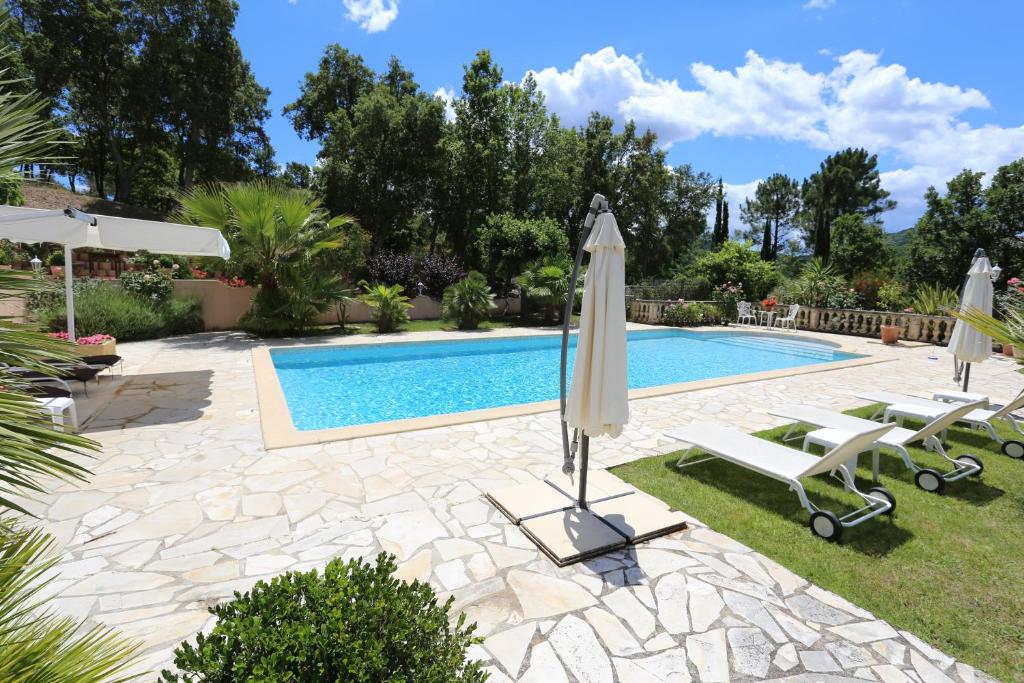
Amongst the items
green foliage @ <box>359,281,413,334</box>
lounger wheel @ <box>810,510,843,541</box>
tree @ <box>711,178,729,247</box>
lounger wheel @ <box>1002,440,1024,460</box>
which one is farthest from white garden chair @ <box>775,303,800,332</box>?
tree @ <box>711,178,729,247</box>

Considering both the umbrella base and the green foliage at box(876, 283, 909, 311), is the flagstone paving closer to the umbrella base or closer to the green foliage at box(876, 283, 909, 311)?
the umbrella base

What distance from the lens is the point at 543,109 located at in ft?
76.6

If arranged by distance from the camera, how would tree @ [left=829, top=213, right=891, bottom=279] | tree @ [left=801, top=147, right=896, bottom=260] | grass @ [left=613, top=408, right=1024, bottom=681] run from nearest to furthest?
1. grass @ [left=613, top=408, right=1024, bottom=681]
2. tree @ [left=829, top=213, right=891, bottom=279]
3. tree @ [left=801, top=147, right=896, bottom=260]

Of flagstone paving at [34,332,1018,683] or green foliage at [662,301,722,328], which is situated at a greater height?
green foliage at [662,301,722,328]

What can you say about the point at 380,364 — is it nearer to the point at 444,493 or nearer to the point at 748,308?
the point at 444,493

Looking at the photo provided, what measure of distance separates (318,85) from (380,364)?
24.6 metres

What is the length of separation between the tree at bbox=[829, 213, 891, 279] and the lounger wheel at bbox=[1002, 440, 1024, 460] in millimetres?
26362

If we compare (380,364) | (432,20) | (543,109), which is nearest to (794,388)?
(380,364)

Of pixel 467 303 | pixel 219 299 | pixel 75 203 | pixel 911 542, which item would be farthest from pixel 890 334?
pixel 75 203

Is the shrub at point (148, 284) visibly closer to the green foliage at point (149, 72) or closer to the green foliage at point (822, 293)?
the green foliage at point (149, 72)

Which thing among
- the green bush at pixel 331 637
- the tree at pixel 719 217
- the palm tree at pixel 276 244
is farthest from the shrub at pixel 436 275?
the tree at pixel 719 217

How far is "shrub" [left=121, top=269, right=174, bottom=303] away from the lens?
12328mm

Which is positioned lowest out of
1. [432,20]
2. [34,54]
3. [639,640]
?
[639,640]

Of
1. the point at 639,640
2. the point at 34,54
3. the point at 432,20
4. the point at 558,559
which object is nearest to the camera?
the point at 639,640
